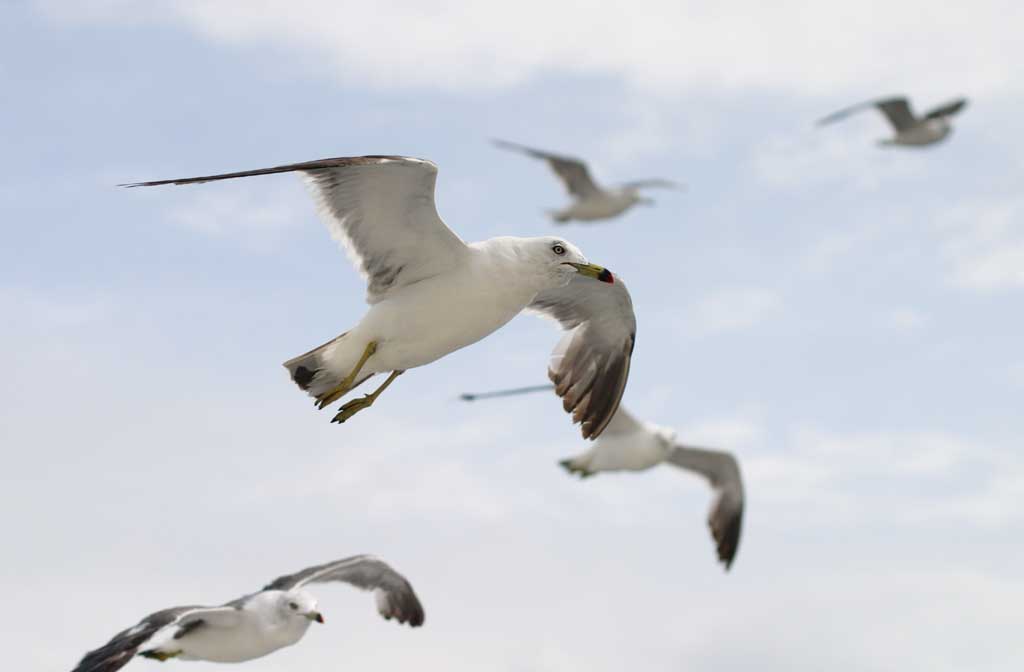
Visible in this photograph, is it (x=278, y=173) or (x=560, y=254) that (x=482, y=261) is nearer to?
(x=560, y=254)

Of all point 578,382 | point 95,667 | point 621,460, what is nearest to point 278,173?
point 578,382

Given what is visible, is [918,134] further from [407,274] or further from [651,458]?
[407,274]

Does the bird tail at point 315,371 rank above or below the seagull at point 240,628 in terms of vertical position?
above

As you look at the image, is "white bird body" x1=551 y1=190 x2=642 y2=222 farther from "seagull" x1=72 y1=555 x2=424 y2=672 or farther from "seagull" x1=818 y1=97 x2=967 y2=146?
"seagull" x1=72 y1=555 x2=424 y2=672

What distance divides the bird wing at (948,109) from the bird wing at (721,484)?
1224cm

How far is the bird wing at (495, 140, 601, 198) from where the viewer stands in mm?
28000

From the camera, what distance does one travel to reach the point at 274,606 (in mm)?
14633

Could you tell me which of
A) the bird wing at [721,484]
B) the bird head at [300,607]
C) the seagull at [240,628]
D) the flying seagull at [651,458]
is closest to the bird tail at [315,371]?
the seagull at [240,628]

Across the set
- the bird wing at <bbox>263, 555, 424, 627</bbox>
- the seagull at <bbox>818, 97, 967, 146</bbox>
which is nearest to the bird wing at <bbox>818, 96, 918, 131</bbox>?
the seagull at <bbox>818, 97, 967, 146</bbox>

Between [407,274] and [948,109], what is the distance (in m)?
25.8

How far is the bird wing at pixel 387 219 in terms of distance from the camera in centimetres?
784

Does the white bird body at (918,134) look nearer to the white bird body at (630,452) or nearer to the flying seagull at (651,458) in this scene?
the flying seagull at (651,458)

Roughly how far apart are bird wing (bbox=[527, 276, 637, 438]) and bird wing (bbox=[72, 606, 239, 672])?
423cm

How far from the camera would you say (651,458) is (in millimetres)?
21156
